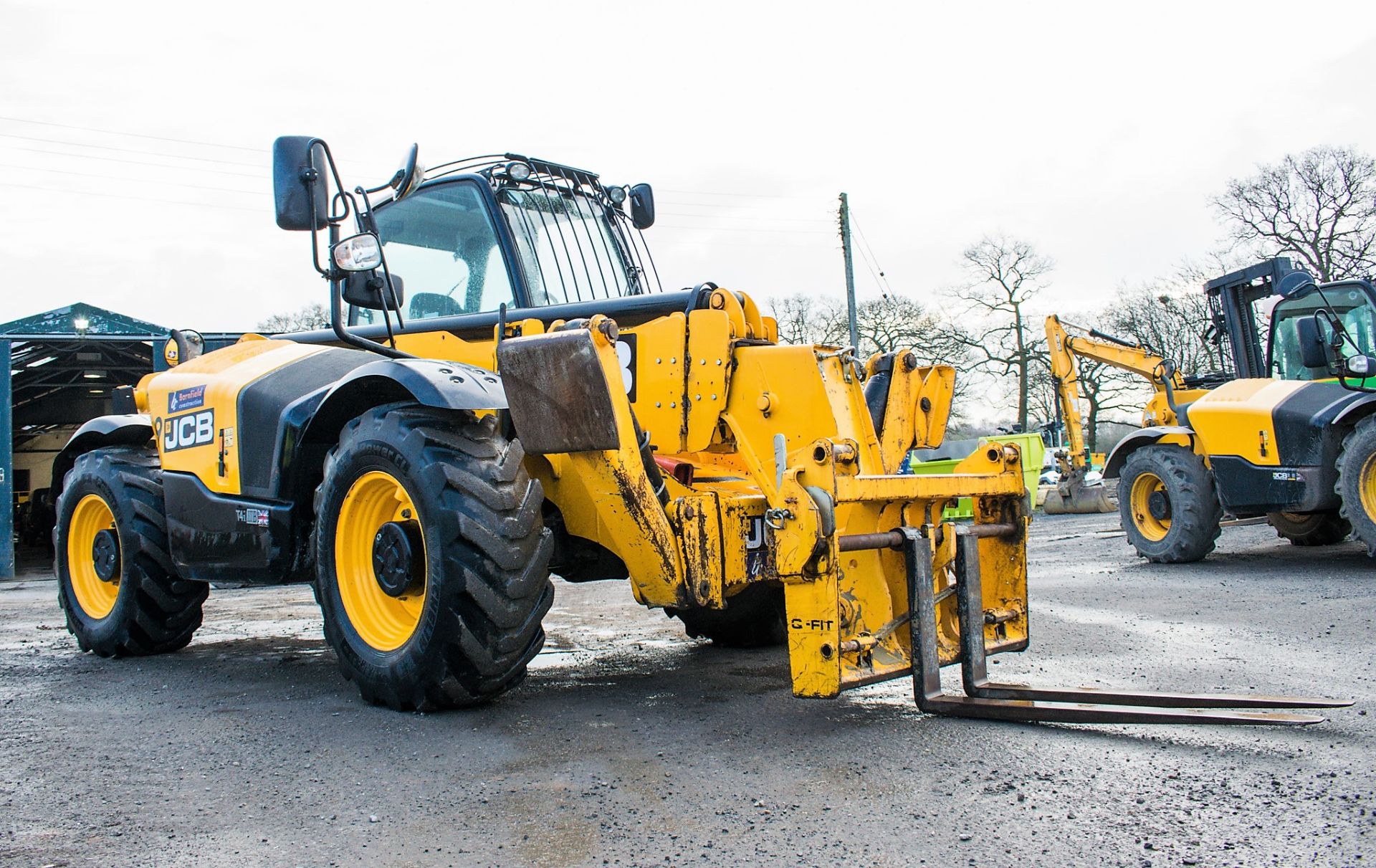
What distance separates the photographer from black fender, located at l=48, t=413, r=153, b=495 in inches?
277

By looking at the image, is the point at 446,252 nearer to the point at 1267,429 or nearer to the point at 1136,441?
the point at 1267,429

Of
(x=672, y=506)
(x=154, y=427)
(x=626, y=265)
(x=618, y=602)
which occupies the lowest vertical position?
(x=618, y=602)

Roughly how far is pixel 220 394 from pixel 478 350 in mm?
1405

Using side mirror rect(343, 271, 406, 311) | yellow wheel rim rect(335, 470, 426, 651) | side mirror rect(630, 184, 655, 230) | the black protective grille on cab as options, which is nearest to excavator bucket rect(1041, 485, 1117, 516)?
side mirror rect(630, 184, 655, 230)

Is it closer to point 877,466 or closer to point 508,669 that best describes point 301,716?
point 508,669

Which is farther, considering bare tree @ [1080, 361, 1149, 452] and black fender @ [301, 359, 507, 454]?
bare tree @ [1080, 361, 1149, 452]

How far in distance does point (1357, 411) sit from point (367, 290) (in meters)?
8.74

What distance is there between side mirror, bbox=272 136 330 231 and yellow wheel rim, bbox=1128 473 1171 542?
9.37 meters

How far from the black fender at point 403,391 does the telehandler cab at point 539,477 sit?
15 millimetres

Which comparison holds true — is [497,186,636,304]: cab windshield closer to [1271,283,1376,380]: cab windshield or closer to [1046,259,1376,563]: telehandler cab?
[1046,259,1376,563]: telehandler cab

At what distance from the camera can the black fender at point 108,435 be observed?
702cm

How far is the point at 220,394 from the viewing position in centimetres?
587

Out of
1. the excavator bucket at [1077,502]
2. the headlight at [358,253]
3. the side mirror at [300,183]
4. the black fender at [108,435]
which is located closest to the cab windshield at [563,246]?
the headlight at [358,253]

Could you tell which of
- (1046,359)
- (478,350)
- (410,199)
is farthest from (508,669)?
(1046,359)
